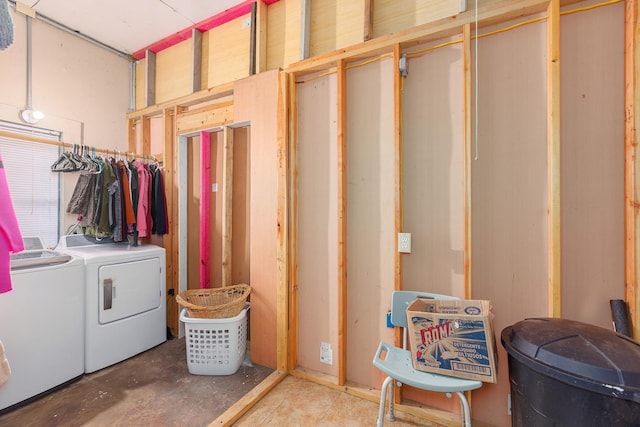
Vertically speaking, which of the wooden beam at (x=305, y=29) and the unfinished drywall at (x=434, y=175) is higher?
the wooden beam at (x=305, y=29)

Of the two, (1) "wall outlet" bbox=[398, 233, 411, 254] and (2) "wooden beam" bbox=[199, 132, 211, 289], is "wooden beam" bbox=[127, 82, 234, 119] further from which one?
(1) "wall outlet" bbox=[398, 233, 411, 254]

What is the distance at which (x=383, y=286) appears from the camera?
1.92 metres

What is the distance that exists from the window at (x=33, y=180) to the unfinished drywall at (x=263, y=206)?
1.77 metres

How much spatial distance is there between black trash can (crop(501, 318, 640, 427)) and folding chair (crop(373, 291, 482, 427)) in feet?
0.65

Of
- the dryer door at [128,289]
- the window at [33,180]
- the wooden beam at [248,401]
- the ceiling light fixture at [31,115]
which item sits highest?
the ceiling light fixture at [31,115]

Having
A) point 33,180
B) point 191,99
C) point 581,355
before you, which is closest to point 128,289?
point 33,180

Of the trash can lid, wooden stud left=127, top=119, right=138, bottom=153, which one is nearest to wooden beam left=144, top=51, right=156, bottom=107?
wooden stud left=127, top=119, right=138, bottom=153

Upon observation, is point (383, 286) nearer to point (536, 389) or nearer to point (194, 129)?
point (536, 389)

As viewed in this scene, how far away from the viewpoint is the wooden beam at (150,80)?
306cm

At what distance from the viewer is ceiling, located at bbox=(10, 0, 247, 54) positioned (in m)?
2.37

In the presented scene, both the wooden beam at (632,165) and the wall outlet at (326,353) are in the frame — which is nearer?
the wooden beam at (632,165)

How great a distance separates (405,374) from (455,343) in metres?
0.29

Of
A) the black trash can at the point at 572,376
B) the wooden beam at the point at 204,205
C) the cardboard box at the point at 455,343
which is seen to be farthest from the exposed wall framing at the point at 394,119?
the black trash can at the point at 572,376

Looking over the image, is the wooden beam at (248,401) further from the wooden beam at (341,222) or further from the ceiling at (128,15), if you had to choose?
the ceiling at (128,15)
